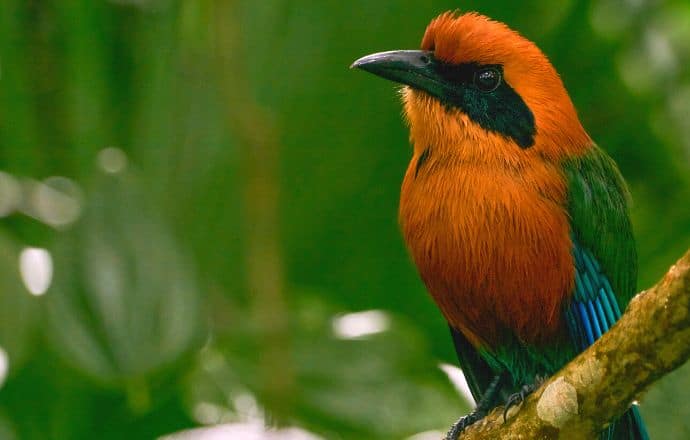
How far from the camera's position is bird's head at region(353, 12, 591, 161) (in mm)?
3018

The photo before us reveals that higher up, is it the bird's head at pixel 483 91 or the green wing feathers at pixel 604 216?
the bird's head at pixel 483 91

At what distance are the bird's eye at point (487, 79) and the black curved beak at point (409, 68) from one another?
0.28ft

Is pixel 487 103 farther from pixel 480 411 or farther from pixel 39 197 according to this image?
pixel 39 197

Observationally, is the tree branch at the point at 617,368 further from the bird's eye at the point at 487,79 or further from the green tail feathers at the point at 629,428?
the bird's eye at the point at 487,79

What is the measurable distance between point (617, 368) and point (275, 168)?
1.37 m

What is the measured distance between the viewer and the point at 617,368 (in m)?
2.24

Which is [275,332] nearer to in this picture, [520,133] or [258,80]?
[520,133]

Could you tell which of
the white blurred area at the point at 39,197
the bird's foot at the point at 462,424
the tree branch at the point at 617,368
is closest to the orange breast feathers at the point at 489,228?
the bird's foot at the point at 462,424

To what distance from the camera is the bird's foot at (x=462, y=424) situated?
3.13 meters

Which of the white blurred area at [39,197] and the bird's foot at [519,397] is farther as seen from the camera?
the white blurred area at [39,197]

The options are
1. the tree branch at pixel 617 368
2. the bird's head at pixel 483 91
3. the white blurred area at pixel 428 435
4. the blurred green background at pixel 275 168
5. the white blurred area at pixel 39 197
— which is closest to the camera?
the tree branch at pixel 617 368

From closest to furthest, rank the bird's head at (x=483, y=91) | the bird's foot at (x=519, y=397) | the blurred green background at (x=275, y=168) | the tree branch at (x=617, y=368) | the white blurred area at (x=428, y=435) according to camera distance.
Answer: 1. the tree branch at (x=617, y=368)
2. the bird's foot at (x=519, y=397)
3. the bird's head at (x=483, y=91)
4. the blurred green background at (x=275, y=168)
5. the white blurred area at (x=428, y=435)

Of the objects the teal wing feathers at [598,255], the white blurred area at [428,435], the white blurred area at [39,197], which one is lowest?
the white blurred area at [428,435]

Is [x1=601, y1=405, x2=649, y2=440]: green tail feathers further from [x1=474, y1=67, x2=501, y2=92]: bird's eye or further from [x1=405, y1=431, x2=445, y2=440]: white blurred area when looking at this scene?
[x1=474, y1=67, x2=501, y2=92]: bird's eye
